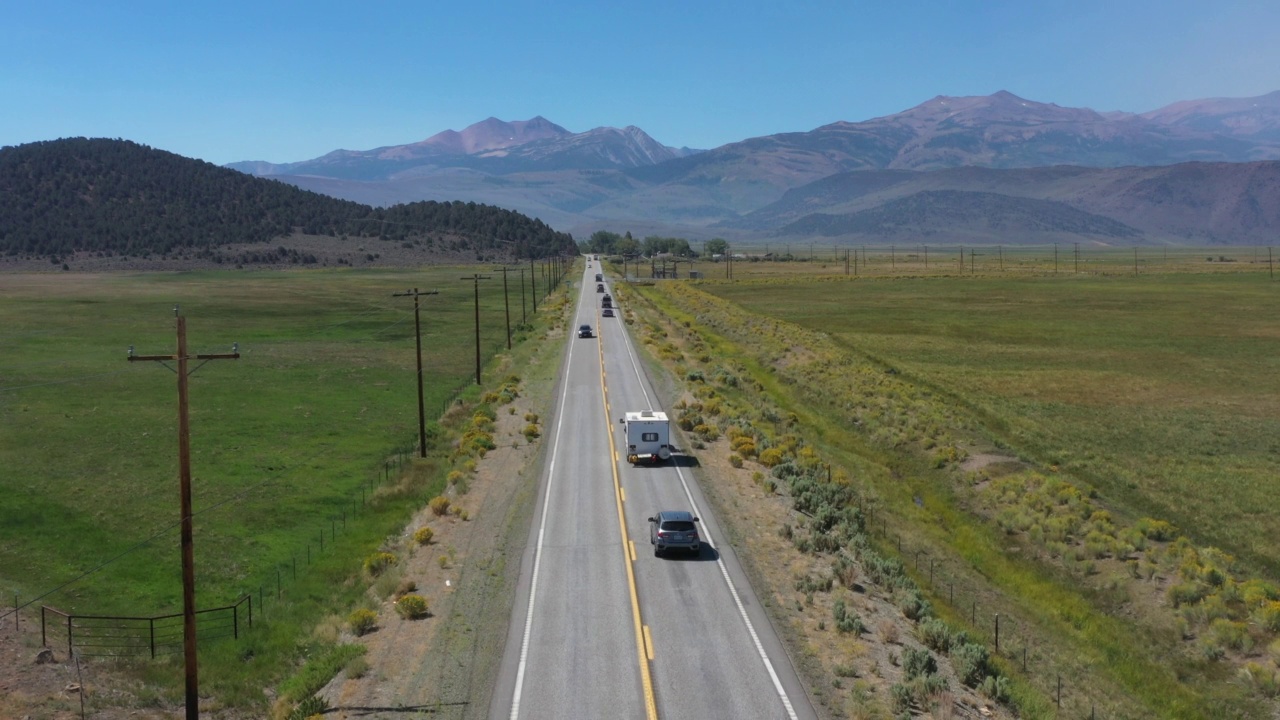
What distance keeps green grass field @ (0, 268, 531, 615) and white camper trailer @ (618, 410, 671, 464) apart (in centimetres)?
1245

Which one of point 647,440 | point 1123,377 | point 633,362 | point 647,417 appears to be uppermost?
point 647,417

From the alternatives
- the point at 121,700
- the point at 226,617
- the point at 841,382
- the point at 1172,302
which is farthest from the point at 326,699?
the point at 1172,302

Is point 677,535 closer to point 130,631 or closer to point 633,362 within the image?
point 130,631

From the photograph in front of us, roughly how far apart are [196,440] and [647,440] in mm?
25282

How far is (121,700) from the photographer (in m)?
24.1

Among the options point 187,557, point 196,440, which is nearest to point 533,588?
point 187,557

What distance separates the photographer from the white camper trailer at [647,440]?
4612cm

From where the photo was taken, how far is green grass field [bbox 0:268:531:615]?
3512 centimetres

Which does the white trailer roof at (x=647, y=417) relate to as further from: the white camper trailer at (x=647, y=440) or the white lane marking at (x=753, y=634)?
the white lane marking at (x=753, y=634)

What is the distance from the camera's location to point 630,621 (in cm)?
2756

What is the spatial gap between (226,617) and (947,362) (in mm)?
69968

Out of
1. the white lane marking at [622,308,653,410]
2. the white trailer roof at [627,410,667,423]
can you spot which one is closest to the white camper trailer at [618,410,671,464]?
the white trailer roof at [627,410,667,423]

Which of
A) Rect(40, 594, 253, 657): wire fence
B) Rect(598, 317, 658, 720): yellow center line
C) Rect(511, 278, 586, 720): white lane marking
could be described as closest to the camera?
Rect(598, 317, 658, 720): yellow center line

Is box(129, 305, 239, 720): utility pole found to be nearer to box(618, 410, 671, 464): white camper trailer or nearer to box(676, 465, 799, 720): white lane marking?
box(676, 465, 799, 720): white lane marking
